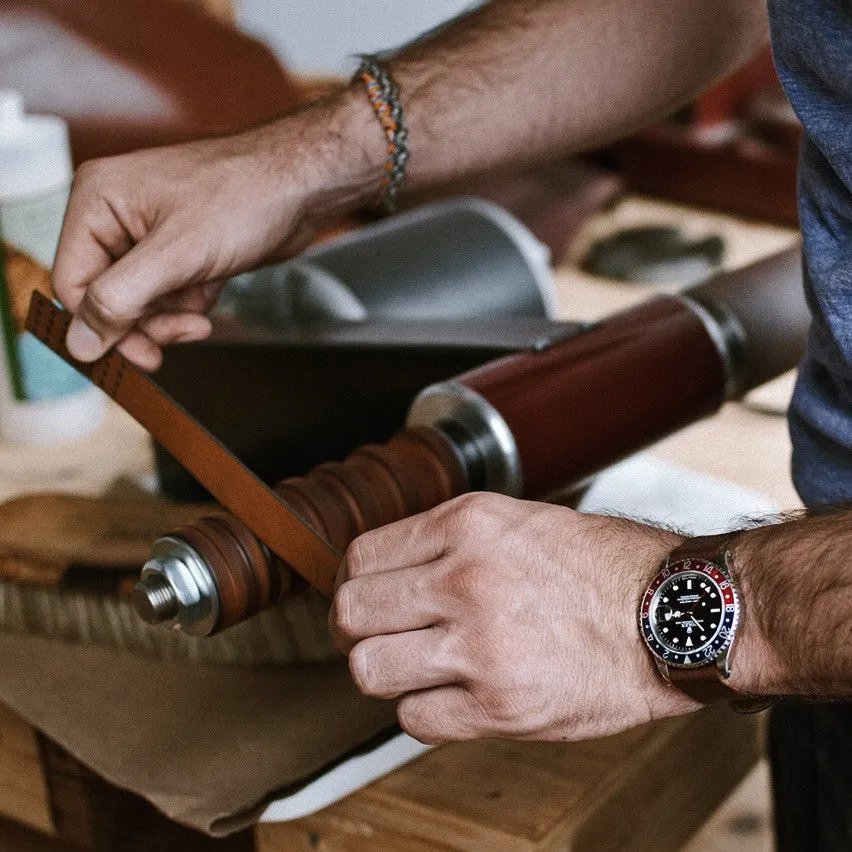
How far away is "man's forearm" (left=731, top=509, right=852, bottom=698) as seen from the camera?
2.08ft

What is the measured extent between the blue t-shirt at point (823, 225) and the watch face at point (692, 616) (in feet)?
0.65

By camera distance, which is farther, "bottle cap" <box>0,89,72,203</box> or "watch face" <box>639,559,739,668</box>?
"bottle cap" <box>0,89,72,203</box>

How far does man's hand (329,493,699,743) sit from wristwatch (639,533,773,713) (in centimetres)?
1

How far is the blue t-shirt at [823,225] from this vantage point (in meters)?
0.77

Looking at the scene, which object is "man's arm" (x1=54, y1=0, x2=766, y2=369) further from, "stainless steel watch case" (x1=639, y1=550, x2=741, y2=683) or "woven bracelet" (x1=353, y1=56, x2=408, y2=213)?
"stainless steel watch case" (x1=639, y1=550, x2=741, y2=683)

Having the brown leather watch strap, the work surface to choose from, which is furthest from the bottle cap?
the brown leather watch strap

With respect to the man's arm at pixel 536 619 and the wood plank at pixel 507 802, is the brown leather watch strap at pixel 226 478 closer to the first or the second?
the man's arm at pixel 536 619

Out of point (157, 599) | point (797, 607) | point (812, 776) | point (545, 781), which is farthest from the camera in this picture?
point (812, 776)

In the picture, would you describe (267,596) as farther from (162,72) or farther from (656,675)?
(162,72)

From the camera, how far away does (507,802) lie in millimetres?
852

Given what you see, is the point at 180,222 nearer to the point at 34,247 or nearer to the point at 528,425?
the point at 528,425

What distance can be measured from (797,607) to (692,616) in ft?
0.18

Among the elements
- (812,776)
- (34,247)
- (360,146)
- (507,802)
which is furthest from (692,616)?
(34,247)

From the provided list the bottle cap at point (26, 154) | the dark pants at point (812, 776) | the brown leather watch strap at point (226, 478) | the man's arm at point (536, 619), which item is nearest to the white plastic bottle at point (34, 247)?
the bottle cap at point (26, 154)
